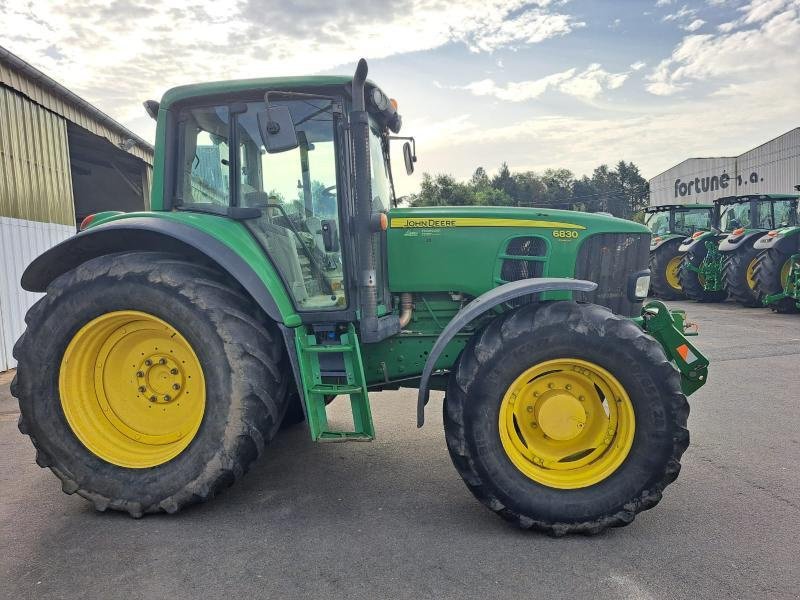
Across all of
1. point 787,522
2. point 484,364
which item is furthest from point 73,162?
point 787,522

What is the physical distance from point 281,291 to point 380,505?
131 centimetres

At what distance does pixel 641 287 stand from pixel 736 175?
30.3 metres

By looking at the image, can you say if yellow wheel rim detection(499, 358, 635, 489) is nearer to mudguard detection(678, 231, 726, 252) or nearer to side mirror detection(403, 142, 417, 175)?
side mirror detection(403, 142, 417, 175)

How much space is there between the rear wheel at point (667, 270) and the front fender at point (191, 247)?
13.1 m

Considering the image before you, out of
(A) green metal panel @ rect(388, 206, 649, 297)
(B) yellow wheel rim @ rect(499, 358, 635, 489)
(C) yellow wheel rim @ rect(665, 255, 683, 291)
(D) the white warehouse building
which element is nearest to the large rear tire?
(A) green metal panel @ rect(388, 206, 649, 297)

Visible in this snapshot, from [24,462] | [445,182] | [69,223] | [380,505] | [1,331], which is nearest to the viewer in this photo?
[380,505]

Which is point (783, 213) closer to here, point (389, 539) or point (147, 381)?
point (389, 539)

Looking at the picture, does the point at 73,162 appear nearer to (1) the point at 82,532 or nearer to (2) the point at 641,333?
(1) the point at 82,532

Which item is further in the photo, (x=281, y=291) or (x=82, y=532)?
(x=281, y=291)

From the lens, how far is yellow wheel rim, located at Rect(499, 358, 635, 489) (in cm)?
297

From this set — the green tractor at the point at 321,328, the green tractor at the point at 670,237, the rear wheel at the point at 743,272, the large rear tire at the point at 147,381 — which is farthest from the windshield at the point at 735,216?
the large rear tire at the point at 147,381

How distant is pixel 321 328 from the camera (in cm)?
344

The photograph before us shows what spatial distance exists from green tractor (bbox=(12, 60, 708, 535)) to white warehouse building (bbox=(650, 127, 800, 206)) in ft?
80.8

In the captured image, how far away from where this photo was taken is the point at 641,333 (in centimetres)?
294
